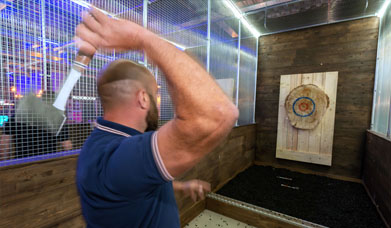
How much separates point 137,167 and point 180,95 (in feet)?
0.54

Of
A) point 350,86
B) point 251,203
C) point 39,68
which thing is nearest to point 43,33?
point 39,68

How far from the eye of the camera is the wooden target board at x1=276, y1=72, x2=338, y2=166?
307cm

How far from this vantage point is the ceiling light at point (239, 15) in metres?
2.53

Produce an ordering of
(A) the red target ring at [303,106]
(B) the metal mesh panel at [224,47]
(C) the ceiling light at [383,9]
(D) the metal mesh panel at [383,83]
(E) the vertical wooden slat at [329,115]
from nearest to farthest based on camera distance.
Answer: (D) the metal mesh panel at [383,83]
(B) the metal mesh panel at [224,47]
(C) the ceiling light at [383,9]
(E) the vertical wooden slat at [329,115]
(A) the red target ring at [303,106]

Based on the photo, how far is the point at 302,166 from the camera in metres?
3.28

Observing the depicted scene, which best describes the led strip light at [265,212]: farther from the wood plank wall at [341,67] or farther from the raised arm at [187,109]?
the raised arm at [187,109]

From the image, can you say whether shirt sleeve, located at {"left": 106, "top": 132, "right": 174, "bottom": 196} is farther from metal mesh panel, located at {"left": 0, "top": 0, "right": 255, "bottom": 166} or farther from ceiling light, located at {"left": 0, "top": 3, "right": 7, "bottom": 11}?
ceiling light, located at {"left": 0, "top": 3, "right": 7, "bottom": 11}

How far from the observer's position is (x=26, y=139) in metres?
0.94

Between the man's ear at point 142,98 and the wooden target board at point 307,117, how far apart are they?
10.8 ft

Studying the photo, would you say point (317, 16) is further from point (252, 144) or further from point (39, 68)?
point (39, 68)

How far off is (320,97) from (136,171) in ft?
11.5

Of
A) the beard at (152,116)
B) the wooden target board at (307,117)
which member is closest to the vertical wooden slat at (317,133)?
the wooden target board at (307,117)

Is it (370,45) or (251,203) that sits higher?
(370,45)

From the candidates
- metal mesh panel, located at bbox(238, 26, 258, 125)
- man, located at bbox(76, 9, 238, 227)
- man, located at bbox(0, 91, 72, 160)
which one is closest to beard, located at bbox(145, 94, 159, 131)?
man, located at bbox(76, 9, 238, 227)
